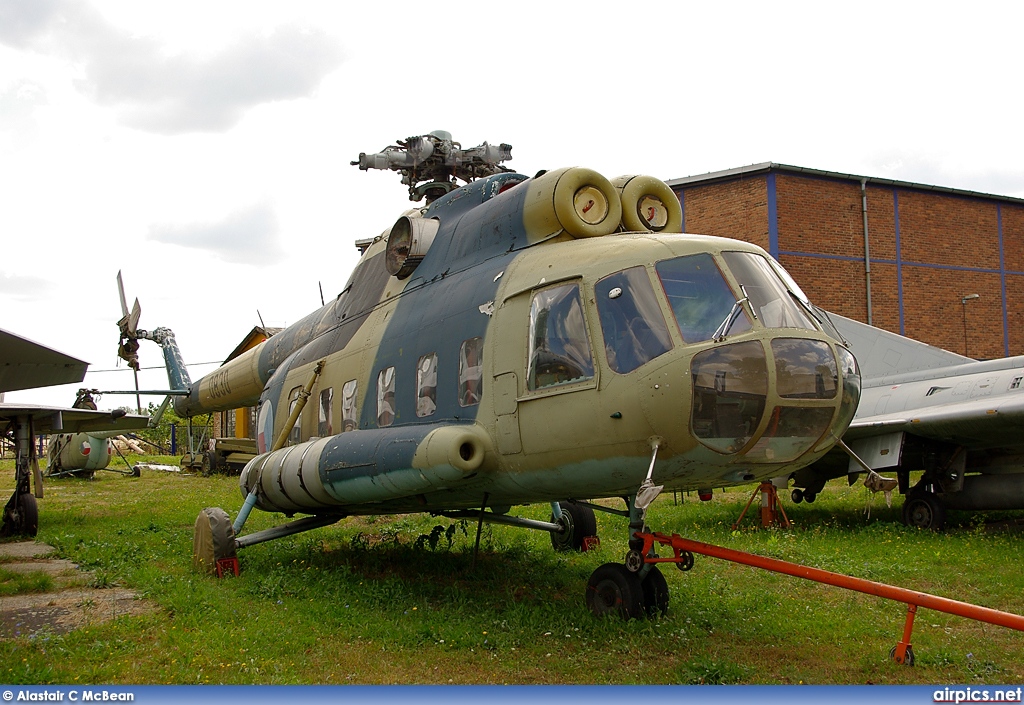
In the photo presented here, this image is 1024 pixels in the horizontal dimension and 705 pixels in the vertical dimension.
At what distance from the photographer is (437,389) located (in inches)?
281

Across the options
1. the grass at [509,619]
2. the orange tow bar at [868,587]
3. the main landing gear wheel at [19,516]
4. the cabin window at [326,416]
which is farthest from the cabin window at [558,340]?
the main landing gear wheel at [19,516]

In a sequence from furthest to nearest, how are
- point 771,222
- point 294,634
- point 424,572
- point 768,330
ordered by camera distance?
point 771,222 < point 424,572 < point 294,634 < point 768,330

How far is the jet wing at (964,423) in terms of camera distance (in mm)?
11148

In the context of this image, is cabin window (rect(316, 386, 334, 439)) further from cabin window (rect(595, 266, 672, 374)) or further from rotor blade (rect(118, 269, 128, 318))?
rotor blade (rect(118, 269, 128, 318))

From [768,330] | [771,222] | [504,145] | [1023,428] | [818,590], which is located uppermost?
[771,222]

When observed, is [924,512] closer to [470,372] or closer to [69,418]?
[470,372]

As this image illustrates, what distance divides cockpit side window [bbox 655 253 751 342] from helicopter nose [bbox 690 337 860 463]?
195 millimetres

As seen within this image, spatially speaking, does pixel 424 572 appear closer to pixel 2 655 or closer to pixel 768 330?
pixel 2 655

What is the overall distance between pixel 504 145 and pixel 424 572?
4.68 m

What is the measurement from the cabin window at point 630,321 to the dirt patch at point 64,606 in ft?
15.5

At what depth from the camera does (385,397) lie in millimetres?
7898

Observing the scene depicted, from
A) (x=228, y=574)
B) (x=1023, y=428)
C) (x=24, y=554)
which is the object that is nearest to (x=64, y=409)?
(x=24, y=554)

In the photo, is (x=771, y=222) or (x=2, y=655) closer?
(x=2, y=655)

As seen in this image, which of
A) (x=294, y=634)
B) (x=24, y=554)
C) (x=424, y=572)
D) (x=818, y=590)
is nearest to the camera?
(x=294, y=634)
